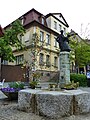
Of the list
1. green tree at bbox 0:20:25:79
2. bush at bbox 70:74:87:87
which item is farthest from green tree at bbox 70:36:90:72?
green tree at bbox 0:20:25:79

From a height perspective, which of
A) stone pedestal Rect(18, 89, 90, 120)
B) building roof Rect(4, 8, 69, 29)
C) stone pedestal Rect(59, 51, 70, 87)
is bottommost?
stone pedestal Rect(18, 89, 90, 120)

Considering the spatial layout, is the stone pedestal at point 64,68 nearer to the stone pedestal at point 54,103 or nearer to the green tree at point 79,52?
the stone pedestal at point 54,103

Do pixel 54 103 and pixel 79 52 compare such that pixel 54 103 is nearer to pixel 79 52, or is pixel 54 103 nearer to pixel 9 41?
pixel 9 41

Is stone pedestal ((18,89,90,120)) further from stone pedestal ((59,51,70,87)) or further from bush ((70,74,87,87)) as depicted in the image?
bush ((70,74,87,87))

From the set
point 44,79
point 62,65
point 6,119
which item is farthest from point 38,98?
point 44,79

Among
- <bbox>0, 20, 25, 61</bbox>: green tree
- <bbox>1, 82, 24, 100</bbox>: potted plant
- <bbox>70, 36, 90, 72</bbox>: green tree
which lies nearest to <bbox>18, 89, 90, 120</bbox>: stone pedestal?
<bbox>1, 82, 24, 100</bbox>: potted plant

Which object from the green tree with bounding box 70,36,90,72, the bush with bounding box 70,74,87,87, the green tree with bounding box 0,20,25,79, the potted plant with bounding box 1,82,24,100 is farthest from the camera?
the green tree with bounding box 70,36,90,72

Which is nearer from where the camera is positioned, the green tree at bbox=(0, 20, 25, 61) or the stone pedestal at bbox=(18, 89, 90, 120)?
the stone pedestal at bbox=(18, 89, 90, 120)

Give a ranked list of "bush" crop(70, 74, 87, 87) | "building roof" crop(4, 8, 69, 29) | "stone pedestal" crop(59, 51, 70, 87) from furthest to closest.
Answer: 1. "building roof" crop(4, 8, 69, 29)
2. "bush" crop(70, 74, 87, 87)
3. "stone pedestal" crop(59, 51, 70, 87)

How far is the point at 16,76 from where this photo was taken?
22.6 metres

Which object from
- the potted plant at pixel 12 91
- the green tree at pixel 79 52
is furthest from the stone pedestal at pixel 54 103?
the green tree at pixel 79 52

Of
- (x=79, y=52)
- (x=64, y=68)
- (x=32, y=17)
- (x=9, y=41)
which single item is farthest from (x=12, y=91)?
(x=32, y=17)

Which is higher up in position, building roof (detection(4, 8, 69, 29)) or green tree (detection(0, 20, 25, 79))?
building roof (detection(4, 8, 69, 29))

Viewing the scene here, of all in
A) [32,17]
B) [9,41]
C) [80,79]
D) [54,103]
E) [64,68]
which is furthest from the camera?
[32,17]
